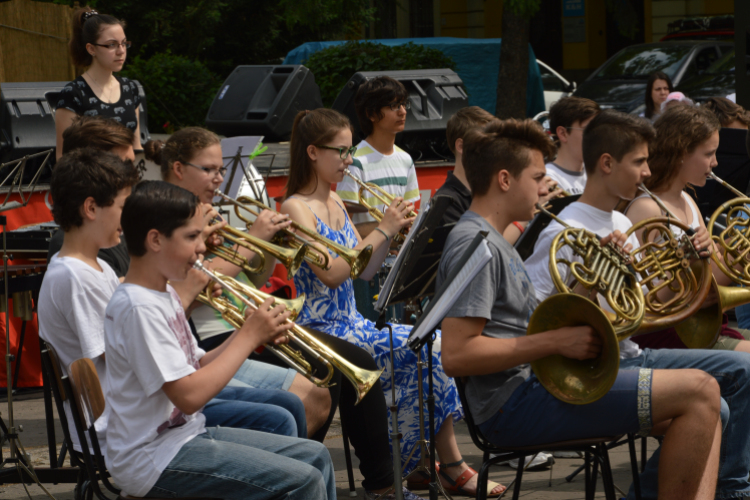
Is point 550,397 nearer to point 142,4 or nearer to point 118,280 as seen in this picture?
point 118,280

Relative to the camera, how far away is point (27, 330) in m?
5.51

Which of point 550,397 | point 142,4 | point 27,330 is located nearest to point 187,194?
point 550,397

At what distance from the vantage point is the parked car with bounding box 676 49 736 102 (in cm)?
1187

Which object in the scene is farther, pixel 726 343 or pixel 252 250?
pixel 726 343

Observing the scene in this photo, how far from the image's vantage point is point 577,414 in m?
2.63

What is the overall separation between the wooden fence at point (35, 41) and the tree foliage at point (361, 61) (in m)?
3.14

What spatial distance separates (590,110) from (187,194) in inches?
114

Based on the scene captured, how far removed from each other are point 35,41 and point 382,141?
23.1 ft

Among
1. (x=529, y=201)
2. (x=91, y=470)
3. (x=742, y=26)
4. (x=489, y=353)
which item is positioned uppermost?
(x=742, y=26)

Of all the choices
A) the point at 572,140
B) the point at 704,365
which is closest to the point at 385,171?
the point at 572,140

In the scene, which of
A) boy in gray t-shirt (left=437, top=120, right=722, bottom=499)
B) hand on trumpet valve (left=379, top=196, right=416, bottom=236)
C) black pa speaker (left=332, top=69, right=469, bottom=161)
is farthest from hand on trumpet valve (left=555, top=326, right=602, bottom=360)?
black pa speaker (left=332, top=69, right=469, bottom=161)

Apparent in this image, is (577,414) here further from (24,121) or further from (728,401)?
(24,121)

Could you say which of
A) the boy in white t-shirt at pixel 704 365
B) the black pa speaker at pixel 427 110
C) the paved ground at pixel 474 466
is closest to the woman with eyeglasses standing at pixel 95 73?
the paved ground at pixel 474 466

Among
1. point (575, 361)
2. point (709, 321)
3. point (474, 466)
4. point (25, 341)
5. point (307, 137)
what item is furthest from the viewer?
point (25, 341)
